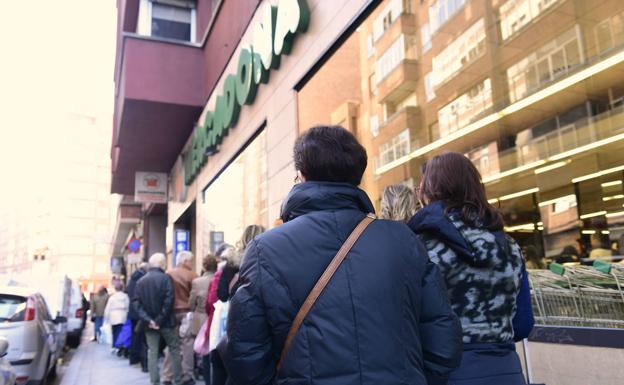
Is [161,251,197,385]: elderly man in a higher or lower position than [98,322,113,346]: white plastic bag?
higher

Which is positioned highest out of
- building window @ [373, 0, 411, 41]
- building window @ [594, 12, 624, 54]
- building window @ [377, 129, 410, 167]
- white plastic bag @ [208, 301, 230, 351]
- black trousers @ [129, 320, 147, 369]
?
building window @ [373, 0, 411, 41]

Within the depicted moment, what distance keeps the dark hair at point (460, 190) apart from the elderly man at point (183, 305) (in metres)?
5.51

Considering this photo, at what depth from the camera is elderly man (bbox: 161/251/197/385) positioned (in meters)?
A: 7.27

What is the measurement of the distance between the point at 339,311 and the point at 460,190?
3.21ft

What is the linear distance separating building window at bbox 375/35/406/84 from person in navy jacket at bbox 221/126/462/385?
535 centimetres

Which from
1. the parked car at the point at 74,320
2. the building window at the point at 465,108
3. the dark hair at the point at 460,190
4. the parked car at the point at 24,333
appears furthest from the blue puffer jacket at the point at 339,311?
the parked car at the point at 74,320

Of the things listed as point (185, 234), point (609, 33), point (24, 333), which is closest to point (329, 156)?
point (609, 33)

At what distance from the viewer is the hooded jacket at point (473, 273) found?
2.15 meters

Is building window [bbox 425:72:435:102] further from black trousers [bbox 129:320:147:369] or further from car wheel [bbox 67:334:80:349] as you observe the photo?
car wheel [bbox 67:334:80:349]

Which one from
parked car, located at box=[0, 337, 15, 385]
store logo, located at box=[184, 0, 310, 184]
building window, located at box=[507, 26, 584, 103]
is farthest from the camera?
store logo, located at box=[184, 0, 310, 184]

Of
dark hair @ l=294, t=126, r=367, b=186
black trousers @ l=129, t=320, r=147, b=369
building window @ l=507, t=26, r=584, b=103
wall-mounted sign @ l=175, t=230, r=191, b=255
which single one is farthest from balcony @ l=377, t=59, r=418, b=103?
wall-mounted sign @ l=175, t=230, r=191, b=255

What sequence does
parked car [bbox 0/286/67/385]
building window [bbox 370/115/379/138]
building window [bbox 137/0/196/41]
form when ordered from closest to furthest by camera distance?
1. parked car [bbox 0/286/67/385]
2. building window [bbox 370/115/379/138]
3. building window [bbox 137/0/196/41]

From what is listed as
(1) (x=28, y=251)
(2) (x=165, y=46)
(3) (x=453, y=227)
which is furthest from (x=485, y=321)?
(1) (x=28, y=251)

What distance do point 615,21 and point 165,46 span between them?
1128 centimetres
